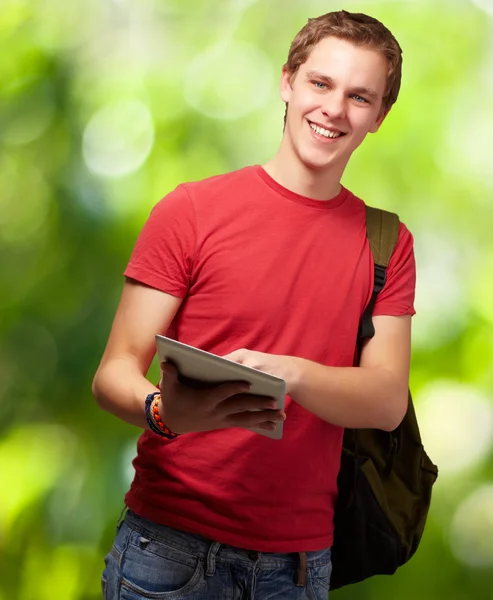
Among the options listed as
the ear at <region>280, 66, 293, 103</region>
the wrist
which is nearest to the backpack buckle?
the wrist

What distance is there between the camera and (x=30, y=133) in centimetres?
258

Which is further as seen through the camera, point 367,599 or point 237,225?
point 367,599

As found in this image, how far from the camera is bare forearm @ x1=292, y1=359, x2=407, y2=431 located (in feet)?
4.86

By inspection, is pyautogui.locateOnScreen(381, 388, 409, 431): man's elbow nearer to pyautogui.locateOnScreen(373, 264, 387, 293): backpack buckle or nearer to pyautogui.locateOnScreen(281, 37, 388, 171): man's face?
pyautogui.locateOnScreen(373, 264, 387, 293): backpack buckle

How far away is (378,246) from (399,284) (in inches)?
2.9

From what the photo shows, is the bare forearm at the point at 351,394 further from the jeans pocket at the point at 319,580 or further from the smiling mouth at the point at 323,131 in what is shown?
the smiling mouth at the point at 323,131

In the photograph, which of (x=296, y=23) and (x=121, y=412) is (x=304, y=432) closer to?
(x=121, y=412)

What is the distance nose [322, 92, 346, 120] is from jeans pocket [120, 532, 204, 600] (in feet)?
2.42

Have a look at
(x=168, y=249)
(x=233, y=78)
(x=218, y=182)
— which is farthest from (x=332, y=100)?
(x=233, y=78)

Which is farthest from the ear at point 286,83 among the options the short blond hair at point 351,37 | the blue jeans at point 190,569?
the blue jeans at point 190,569

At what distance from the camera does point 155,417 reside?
4.68 ft

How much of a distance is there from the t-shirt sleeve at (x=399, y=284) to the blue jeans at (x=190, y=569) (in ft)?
1.40

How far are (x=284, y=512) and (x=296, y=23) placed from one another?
1.45 m

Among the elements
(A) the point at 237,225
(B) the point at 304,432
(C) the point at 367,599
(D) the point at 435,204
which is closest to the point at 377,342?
(B) the point at 304,432
